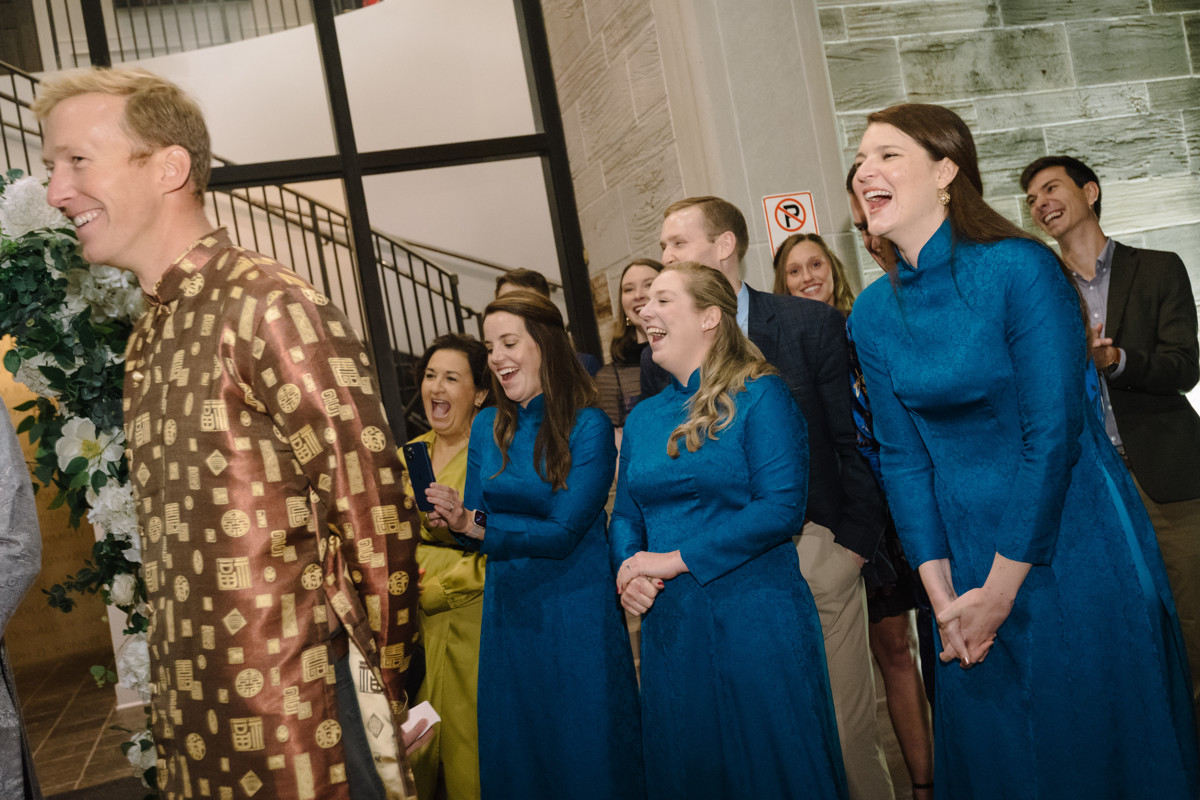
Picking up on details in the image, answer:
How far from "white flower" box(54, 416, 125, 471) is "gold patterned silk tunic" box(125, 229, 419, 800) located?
73 cm

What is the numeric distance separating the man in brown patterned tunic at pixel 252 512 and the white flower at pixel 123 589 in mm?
746

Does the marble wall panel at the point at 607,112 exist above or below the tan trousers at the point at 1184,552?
above

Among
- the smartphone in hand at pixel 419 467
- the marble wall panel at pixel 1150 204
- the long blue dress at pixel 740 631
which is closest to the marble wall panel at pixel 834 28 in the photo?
the marble wall panel at pixel 1150 204

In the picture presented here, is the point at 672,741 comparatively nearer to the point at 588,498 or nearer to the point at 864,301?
the point at 588,498

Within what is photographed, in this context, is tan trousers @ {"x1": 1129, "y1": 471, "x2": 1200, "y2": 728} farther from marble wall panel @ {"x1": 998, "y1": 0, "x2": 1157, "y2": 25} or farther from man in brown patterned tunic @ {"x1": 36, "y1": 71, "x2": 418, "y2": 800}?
man in brown patterned tunic @ {"x1": 36, "y1": 71, "x2": 418, "y2": 800}

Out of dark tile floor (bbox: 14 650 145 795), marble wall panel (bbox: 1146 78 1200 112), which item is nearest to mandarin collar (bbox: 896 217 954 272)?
marble wall panel (bbox: 1146 78 1200 112)

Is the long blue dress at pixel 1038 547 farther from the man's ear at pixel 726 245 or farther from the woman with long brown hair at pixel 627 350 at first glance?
the woman with long brown hair at pixel 627 350

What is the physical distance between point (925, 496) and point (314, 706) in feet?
3.85

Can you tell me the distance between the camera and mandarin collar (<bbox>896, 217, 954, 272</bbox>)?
1.78 m

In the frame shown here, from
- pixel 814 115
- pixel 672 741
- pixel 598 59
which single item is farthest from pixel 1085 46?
pixel 672 741

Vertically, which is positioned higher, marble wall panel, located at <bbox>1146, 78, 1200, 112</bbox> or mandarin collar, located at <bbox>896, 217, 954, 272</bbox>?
marble wall panel, located at <bbox>1146, 78, 1200, 112</bbox>

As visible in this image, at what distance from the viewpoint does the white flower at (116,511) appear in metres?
2.04

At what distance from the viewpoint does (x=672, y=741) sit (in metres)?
2.23

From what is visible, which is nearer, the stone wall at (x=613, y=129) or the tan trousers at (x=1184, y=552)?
the tan trousers at (x=1184, y=552)
